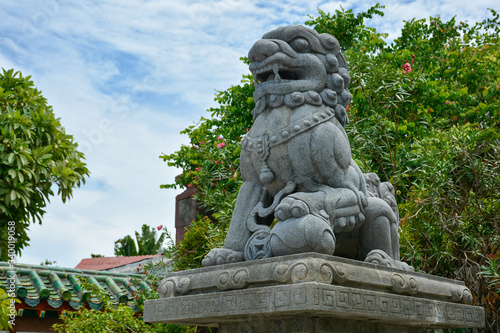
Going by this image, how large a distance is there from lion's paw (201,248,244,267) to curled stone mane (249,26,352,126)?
1.05 metres

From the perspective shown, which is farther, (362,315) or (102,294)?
(102,294)

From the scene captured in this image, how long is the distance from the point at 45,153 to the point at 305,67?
22.3 ft

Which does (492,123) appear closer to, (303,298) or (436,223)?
(436,223)

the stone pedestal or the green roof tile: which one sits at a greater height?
the green roof tile

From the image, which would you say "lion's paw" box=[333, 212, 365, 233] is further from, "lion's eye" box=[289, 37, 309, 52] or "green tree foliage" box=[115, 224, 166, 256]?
"green tree foliage" box=[115, 224, 166, 256]

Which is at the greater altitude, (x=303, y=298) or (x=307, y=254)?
(x=307, y=254)

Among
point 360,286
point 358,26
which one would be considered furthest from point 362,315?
point 358,26

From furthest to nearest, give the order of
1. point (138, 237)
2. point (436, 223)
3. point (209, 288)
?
point (138, 237), point (436, 223), point (209, 288)

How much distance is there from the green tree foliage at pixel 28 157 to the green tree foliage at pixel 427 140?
7.53ft

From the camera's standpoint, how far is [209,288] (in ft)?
12.6

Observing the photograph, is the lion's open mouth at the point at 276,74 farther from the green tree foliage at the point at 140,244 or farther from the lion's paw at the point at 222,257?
the green tree foliage at the point at 140,244

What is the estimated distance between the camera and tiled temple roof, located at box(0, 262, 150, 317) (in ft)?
30.2

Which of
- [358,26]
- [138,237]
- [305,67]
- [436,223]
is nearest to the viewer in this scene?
[305,67]

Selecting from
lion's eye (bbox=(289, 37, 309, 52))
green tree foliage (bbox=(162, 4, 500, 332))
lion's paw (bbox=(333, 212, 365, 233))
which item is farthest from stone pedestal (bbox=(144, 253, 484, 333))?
green tree foliage (bbox=(162, 4, 500, 332))
